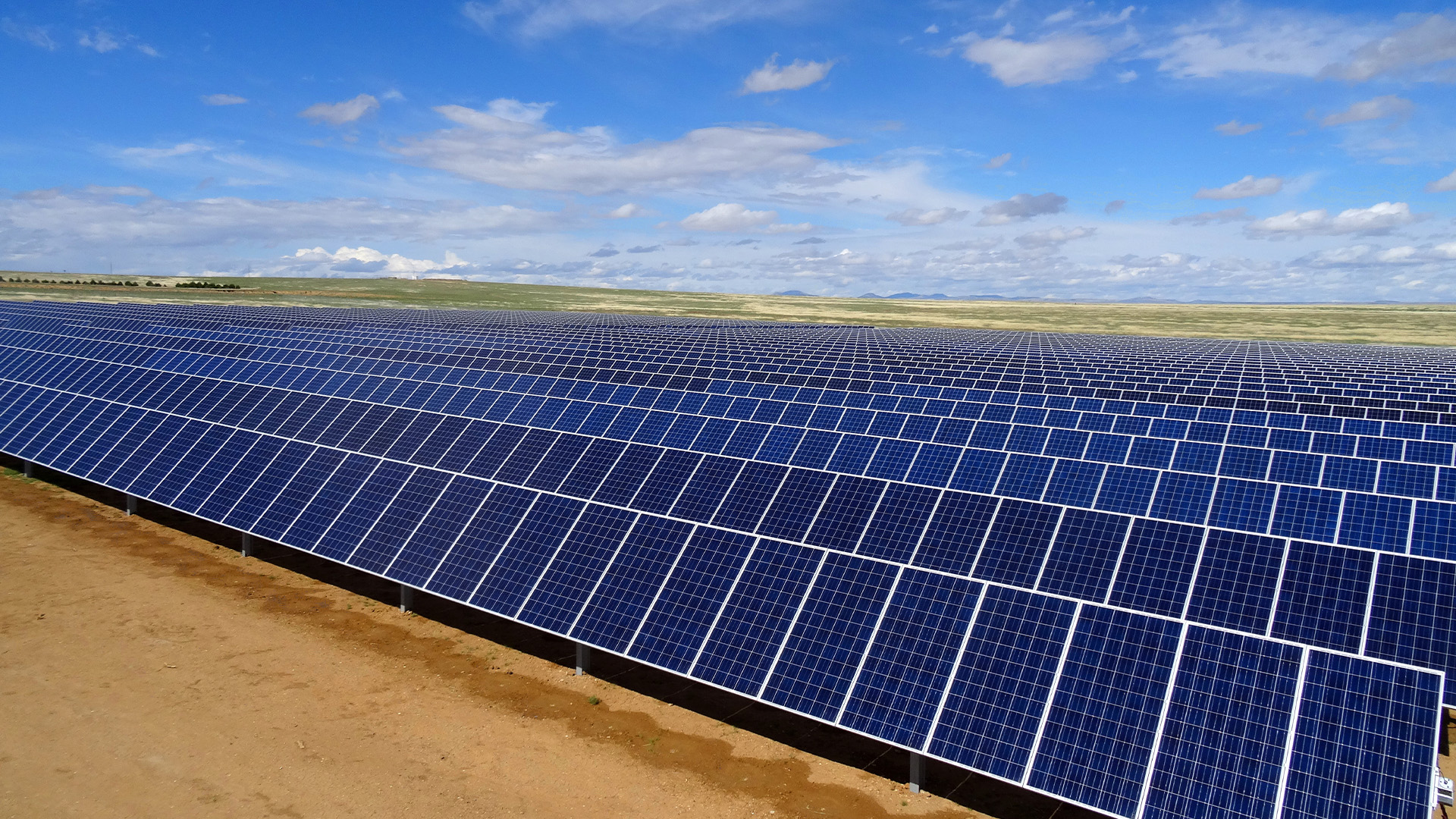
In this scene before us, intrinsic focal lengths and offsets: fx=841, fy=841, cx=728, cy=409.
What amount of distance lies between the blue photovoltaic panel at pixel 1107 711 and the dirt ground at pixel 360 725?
224 centimetres

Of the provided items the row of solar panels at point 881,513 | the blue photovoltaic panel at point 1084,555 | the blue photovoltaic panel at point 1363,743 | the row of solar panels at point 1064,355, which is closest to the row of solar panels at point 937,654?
the blue photovoltaic panel at point 1363,743

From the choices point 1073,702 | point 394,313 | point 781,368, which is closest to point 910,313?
point 394,313

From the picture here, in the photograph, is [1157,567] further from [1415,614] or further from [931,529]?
[931,529]

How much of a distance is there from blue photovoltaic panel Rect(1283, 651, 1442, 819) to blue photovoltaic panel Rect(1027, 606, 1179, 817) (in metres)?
1.68

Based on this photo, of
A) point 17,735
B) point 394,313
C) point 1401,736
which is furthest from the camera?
point 394,313

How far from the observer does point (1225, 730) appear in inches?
440

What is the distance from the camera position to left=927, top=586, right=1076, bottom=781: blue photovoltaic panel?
468 inches

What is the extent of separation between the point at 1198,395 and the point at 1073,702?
90.1 feet

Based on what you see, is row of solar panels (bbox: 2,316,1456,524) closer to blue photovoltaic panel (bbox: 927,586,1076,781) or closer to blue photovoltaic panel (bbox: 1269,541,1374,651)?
blue photovoltaic panel (bbox: 1269,541,1374,651)

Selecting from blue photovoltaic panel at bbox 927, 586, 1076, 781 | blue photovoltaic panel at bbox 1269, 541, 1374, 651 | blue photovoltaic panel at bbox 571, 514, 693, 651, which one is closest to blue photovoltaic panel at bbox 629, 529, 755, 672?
blue photovoltaic panel at bbox 571, 514, 693, 651

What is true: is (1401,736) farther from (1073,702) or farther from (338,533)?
(338,533)

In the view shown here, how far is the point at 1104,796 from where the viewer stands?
36.0 ft

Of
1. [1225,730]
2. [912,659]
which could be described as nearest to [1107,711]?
[1225,730]

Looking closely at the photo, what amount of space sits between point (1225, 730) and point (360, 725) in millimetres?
13983
